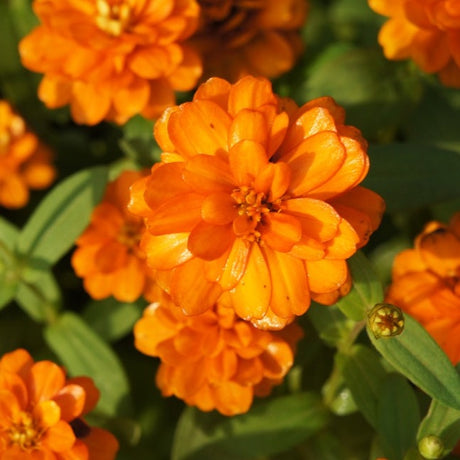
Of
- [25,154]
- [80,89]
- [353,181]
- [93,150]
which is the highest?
[353,181]

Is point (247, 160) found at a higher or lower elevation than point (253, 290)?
higher

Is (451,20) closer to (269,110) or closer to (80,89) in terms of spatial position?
(269,110)

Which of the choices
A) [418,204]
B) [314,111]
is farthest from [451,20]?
[314,111]

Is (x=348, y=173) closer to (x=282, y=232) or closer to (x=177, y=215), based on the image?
(x=282, y=232)

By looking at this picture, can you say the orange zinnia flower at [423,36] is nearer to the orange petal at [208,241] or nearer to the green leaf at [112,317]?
the orange petal at [208,241]

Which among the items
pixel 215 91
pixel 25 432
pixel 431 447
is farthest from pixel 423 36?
pixel 25 432

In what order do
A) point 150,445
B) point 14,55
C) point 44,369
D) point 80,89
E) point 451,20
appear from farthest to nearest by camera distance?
point 14,55, point 150,445, point 80,89, point 451,20, point 44,369

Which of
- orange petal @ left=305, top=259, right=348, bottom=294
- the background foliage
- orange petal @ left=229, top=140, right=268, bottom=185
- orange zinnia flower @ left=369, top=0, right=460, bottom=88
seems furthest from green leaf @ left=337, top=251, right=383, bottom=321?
orange zinnia flower @ left=369, top=0, right=460, bottom=88
